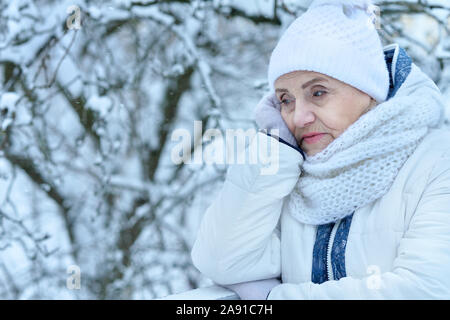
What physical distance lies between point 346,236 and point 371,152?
0.20 metres

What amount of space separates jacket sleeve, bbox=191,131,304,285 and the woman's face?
2.8 inches

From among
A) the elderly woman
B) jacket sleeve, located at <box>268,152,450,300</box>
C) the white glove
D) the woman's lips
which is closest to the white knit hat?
the elderly woman

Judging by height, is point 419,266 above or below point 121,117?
above

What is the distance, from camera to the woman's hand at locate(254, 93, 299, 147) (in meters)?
1.29

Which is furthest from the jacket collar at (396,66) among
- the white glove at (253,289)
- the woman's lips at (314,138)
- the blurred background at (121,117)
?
the blurred background at (121,117)

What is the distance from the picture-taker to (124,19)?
2.73 metres

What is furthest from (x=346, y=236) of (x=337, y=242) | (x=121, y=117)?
(x=121, y=117)

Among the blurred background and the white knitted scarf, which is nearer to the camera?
the white knitted scarf

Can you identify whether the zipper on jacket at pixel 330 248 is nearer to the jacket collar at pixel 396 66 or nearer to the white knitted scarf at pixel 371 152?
the white knitted scarf at pixel 371 152

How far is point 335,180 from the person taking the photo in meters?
1.16

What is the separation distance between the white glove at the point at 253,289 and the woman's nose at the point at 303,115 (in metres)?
0.41

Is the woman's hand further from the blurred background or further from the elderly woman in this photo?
the blurred background

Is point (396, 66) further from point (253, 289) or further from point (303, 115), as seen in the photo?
point (253, 289)

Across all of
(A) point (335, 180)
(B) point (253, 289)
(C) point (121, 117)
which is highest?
(A) point (335, 180)
